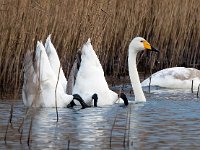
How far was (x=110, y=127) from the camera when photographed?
8688mm

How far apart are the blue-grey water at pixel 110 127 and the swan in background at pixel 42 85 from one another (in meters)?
0.16

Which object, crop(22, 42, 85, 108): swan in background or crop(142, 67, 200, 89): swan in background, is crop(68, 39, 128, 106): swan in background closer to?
crop(22, 42, 85, 108): swan in background

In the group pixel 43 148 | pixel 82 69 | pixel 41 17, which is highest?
pixel 41 17

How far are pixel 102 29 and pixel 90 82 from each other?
195 centimetres

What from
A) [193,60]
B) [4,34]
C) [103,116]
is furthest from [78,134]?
[193,60]

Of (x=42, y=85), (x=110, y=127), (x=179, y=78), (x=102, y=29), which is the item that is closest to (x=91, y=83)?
(x=42, y=85)

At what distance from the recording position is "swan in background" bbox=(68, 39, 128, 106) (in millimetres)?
10867

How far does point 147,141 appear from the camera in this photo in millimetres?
7742

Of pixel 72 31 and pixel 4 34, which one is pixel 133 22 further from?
pixel 4 34

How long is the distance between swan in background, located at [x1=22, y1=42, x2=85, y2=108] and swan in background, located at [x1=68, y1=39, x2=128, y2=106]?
30 cm

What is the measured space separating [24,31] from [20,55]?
20.7 inches

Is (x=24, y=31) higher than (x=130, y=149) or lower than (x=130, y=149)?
higher

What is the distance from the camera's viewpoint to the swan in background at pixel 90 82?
10.9 m

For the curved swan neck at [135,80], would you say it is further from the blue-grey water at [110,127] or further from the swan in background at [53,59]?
the swan in background at [53,59]
